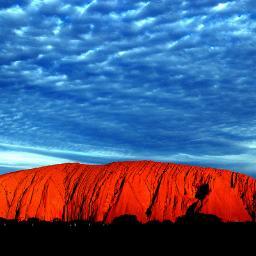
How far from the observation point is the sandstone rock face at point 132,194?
214ft

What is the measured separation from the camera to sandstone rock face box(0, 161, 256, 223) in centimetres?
6531

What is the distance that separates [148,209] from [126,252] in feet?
120

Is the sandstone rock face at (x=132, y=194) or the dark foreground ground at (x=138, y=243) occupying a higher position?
the sandstone rock face at (x=132, y=194)

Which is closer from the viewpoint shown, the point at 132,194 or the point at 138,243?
the point at 138,243

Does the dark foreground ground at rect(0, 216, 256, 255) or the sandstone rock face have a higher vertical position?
the sandstone rock face

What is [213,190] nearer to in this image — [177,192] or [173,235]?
[177,192]

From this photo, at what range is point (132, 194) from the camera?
66625 millimetres

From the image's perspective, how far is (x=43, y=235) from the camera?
42000mm

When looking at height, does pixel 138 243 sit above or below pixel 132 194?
below

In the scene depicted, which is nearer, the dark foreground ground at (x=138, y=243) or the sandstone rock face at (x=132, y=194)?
the dark foreground ground at (x=138, y=243)

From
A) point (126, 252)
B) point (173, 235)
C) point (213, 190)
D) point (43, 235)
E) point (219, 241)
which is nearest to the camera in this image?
point (126, 252)

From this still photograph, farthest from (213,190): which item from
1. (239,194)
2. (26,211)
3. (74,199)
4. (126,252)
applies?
(126,252)

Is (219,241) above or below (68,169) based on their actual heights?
below

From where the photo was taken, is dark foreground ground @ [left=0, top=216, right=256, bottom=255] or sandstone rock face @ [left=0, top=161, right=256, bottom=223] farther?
sandstone rock face @ [left=0, top=161, right=256, bottom=223]
